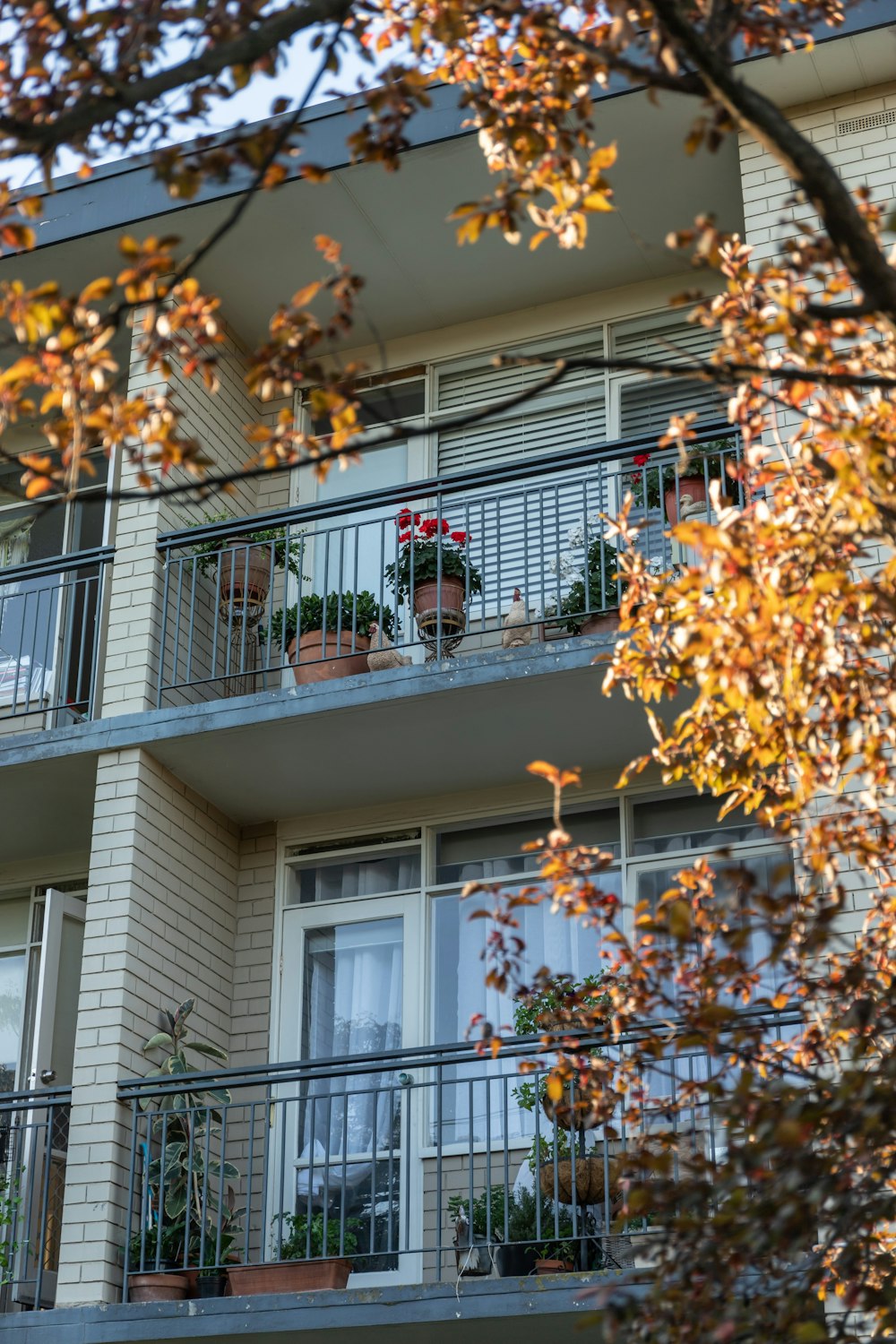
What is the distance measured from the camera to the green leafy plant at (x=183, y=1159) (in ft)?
29.7

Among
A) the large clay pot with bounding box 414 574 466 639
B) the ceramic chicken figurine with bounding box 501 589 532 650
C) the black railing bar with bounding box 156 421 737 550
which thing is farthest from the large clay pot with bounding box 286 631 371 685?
the ceramic chicken figurine with bounding box 501 589 532 650

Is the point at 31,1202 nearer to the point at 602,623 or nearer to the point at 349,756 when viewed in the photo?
the point at 349,756

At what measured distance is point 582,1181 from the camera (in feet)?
28.5

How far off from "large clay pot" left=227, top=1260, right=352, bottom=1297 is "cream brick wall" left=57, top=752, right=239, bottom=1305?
79 cm

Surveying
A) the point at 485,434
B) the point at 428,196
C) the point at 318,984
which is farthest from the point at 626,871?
the point at 428,196

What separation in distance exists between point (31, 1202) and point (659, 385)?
6.48 metres

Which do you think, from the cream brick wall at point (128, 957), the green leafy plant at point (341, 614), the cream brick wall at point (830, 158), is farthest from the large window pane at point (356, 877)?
the cream brick wall at point (830, 158)

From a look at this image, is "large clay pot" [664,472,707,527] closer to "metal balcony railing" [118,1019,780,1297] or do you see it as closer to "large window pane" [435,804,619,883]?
"large window pane" [435,804,619,883]

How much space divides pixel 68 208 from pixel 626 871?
5.63 meters

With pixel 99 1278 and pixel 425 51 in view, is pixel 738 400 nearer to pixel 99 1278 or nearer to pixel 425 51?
pixel 425 51

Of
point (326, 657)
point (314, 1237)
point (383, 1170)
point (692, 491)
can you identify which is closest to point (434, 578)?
point (326, 657)

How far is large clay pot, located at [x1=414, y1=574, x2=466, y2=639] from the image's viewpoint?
10.5 meters

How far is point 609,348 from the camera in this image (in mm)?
11953

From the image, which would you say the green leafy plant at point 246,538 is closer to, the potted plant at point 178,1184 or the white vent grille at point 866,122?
the potted plant at point 178,1184
